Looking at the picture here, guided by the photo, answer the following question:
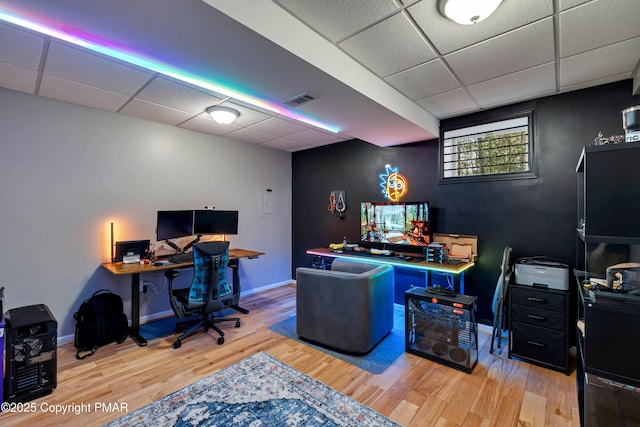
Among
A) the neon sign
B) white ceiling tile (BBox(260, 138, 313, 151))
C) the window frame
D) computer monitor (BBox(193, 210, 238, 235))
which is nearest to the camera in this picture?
the window frame

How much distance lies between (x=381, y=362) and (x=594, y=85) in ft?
10.7

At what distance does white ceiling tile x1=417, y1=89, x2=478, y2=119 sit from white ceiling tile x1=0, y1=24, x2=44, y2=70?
3233mm

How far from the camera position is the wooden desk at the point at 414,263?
118 inches

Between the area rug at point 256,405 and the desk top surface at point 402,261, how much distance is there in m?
1.57

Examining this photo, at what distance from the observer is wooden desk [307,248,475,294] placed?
3006mm

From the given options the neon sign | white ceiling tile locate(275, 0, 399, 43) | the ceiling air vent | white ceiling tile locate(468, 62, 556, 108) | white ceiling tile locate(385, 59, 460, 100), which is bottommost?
the neon sign

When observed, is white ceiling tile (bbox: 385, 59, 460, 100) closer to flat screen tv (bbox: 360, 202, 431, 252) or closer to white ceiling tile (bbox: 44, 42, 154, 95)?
flat screen tv (bbox: 360, 202, 431, 252)

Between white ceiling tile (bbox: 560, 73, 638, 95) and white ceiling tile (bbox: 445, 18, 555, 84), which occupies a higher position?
white ceiling tile (bbox: 445, 18, 555, 84)

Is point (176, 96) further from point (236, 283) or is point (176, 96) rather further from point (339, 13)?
point (236, 283)

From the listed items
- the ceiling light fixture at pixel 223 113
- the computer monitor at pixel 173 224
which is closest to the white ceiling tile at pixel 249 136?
the ceiling light fixture at pixel 223 113

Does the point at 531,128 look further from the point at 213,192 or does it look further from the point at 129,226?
the point at 129,226

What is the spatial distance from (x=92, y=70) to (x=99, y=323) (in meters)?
2.40

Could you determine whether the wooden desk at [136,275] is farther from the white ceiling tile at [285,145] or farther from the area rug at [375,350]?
the white ceiling tile at [285,145]

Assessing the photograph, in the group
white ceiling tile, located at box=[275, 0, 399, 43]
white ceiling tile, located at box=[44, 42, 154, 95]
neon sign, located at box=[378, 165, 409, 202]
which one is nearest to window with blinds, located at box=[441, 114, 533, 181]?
neon sign, located at box=[378, 165, 409, 202]
